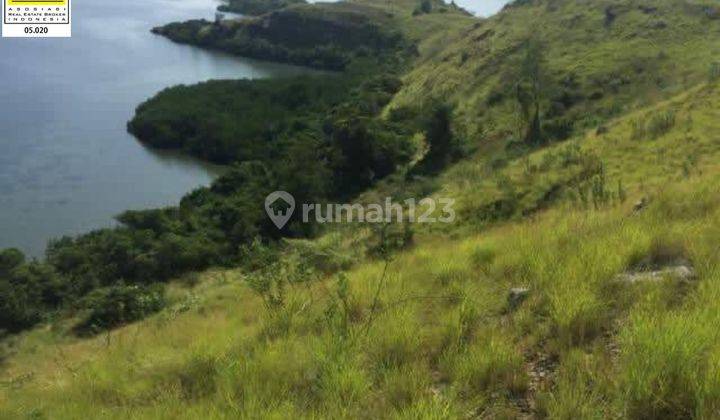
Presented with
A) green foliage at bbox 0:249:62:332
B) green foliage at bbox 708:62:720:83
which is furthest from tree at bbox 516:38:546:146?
green foliage at bbox 0:249:62:332

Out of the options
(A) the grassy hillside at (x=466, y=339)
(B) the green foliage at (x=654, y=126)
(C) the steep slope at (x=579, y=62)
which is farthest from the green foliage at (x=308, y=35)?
(A) the grassy hillside at (x=466, y=339)

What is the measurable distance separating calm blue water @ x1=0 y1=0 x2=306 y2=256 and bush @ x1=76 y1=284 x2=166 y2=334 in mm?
15407

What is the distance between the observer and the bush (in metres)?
22.5

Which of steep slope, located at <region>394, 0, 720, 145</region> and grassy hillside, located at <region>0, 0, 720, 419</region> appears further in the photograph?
steep slope, located at <region>394, 0, 720, 145</region>

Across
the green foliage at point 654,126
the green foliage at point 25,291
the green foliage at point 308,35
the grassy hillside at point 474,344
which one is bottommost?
the green foliage at point 25,291

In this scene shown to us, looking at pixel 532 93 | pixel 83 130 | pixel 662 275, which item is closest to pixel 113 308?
pixel 662 275

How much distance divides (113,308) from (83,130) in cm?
4295

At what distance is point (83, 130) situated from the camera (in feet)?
202

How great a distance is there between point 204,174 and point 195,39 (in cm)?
7278

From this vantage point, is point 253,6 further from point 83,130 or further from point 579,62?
point 579,62

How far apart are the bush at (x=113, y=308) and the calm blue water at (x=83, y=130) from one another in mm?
15407

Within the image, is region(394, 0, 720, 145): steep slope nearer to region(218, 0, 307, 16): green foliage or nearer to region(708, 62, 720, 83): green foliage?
region(708, 62, 720, 83): green foliage

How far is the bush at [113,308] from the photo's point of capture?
884 inches

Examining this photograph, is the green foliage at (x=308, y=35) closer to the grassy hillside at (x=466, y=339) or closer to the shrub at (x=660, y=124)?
the shrub at (x=660, y=124)
